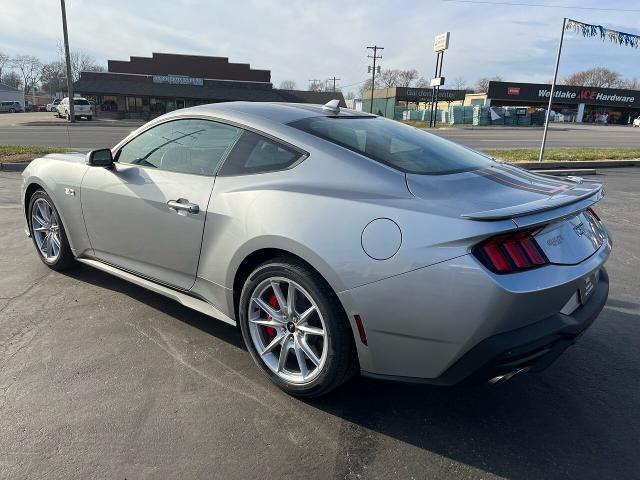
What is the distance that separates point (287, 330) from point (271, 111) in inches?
55.4

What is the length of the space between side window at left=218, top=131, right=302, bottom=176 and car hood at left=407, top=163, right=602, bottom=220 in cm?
73

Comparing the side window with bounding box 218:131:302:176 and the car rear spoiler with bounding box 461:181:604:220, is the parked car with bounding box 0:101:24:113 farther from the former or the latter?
the car rear spoiler with bounding box 461:181:604:220

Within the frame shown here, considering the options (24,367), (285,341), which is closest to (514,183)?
(285,341)

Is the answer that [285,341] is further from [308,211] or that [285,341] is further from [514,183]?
[514,183]

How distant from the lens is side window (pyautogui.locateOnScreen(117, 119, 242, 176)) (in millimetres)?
3064

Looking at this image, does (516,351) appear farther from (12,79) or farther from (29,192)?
(12,79)

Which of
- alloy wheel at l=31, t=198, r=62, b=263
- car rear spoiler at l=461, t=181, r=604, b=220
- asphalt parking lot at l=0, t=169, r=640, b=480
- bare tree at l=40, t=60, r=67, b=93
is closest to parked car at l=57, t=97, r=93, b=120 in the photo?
alloy wheel at l=31, t=198, r=62, b=263

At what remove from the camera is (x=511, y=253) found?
2.11 m

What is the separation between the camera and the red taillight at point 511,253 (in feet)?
6.79

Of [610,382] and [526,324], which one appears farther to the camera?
[610,382]

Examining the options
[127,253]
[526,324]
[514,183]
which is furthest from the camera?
[127,253]

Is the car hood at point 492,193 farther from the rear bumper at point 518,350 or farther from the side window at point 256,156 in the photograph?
the side window at point 256,156

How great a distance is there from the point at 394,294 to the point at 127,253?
2191 mm

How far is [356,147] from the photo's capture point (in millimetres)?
2730
